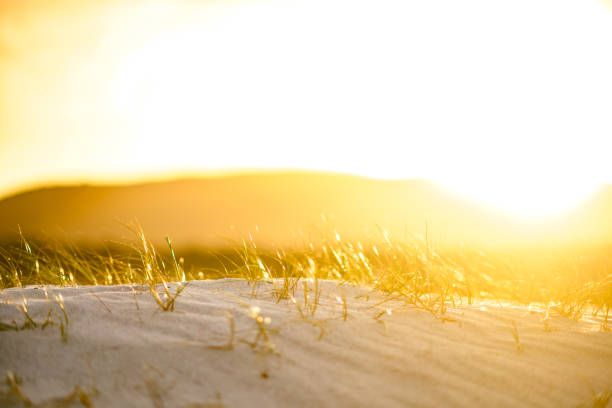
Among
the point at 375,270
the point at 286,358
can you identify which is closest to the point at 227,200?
the point at 375,270

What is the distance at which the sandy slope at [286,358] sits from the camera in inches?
55.0

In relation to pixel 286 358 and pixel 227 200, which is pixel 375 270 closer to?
pixel 286 358

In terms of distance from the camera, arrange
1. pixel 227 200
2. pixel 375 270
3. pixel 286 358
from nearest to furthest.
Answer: pixel 286 358 → pixel 375 270 → pixel 227 200

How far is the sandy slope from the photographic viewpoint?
140 cm

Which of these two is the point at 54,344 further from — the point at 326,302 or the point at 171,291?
the point at 326,302

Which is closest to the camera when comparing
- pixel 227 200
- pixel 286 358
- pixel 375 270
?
pixel 286 358

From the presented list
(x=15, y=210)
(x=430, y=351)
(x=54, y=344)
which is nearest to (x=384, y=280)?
(x=430, y=351)

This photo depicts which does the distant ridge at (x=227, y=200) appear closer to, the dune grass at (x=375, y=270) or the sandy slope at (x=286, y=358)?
the dune grass at (x=375, y=270)

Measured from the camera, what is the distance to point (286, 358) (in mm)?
1563

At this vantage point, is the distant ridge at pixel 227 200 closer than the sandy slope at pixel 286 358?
No

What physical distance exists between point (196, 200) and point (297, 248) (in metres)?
28.1

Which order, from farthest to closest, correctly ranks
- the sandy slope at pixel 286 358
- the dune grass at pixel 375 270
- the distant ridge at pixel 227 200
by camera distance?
1. the distant ridge at pixel 227 200
2. the dune grass at pixel 375 270
3. the sandy slope at pixel 286 358

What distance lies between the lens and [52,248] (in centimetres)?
309

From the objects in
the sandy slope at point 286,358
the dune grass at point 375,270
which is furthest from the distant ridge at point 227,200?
the sandy slope at point 286,358
